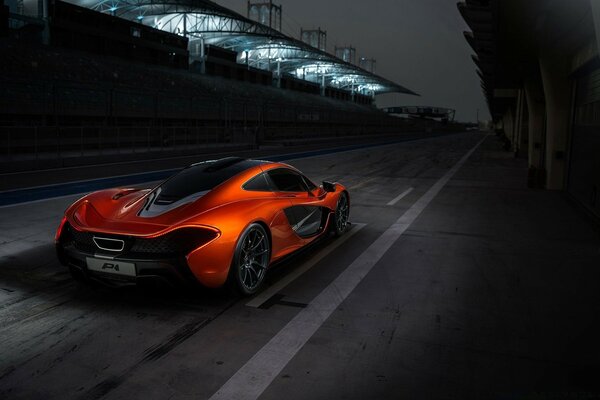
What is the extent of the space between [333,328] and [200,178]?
2258mm

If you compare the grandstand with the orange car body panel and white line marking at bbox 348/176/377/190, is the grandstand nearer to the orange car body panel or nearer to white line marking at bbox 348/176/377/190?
white line marking at bbox 348/176/377/190

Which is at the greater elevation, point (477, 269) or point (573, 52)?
point (573, 52)

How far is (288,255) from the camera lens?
5875mm

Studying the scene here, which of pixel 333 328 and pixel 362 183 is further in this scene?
pixel 362 183

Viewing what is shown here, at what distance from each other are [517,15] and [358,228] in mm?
5462

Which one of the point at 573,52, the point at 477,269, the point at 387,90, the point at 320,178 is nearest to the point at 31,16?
the point at 320,178

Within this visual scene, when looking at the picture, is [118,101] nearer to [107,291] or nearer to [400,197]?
[400,197]

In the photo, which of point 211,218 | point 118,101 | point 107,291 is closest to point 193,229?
point 211,218

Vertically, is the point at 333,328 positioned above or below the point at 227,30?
below

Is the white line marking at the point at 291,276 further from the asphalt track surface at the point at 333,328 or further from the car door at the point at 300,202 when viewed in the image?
the car door at the point at 300,202

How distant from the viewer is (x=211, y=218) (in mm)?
4680

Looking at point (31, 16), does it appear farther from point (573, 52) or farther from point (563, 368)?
point (563, 368)

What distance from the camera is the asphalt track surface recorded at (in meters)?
3.41

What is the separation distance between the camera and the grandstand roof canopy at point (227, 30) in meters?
51.1
